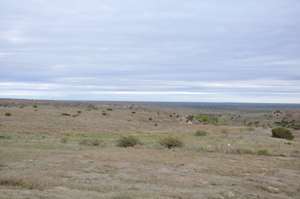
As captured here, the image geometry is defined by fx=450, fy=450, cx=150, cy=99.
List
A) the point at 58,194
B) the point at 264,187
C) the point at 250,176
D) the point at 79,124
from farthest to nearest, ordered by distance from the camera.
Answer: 1. the point at 79,124
2. the point at 250,176
3. the point at 264,187
4. the point at 58,194

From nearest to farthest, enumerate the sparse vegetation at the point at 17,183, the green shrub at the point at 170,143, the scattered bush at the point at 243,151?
the sparse vegetation at the point at 17,183 → the scattered bush at the point at 243,151 → the green shrub at the point at 170,143

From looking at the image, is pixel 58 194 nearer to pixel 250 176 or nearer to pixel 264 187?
pixel 264 187

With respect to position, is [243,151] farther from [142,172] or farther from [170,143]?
[142,172]

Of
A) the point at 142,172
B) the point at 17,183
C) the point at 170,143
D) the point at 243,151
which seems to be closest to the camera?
the point at 17,183

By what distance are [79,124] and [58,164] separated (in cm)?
3067

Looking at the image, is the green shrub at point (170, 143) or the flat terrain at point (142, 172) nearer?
the flat terrain at point (142, 172)

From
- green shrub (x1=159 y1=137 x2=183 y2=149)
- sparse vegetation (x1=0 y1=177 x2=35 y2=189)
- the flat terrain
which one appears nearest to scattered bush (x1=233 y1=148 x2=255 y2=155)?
the flat terrain

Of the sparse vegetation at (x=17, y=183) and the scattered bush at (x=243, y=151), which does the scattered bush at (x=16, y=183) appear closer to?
the sparse vegetation at (x=17, y=183)

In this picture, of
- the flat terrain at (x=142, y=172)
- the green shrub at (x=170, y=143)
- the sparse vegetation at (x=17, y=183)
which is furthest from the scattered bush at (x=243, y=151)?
the sparse vegetation at (x=17, y=183)

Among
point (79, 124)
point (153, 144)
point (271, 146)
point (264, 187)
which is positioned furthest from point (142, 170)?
point (79, 124)

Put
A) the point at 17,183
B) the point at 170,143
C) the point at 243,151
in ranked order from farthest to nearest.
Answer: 1. the point at 170,143
2. the point at 243,151
3. the point at 17,183

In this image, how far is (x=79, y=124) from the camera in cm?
4944

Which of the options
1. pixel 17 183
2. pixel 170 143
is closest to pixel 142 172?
pixel 17 183

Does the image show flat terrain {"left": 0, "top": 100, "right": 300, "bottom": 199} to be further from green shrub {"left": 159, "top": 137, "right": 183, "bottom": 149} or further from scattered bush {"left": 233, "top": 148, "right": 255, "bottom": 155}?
green shrub {"left": 159, "top": 137, "right": 183, "bottom": 149}
